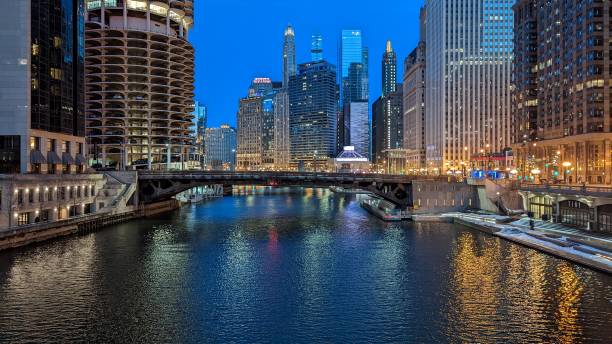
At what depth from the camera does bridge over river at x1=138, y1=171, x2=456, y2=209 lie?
12219 centimetres

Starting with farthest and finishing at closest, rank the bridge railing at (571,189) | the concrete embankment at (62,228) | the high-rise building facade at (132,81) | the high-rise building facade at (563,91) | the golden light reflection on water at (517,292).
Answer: the high-rise building facade at (132,81)
the high-rise building facade at (563,91)
the bridge railing at (571,189)
the concrete embankment at (62,228)
the golden light reflection on water at (517,292)

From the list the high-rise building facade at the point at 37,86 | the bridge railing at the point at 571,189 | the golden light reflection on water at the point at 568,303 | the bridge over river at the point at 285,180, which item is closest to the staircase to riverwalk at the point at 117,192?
the bridge over river at the point at 285,180

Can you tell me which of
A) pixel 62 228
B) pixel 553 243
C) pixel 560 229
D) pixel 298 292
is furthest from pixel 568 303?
pixel 62 228

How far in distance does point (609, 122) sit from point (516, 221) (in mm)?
59009

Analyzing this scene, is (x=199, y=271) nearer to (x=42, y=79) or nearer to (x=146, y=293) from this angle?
(x=146, y=293)

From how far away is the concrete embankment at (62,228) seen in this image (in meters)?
72.6

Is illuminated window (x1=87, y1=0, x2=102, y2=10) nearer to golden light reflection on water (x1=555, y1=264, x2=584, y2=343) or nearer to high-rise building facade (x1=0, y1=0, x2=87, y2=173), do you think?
high-rise building facade (x1=0, y1=0, x2=87, y2=173)

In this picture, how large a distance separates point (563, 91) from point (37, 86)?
458 ft

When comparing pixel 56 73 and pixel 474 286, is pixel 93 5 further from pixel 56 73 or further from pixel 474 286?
pixel 474 286

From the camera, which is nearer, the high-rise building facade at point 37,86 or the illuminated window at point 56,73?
the high-rise building facade at point 37,86

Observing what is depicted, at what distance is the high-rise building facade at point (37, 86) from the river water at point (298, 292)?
1096 inches

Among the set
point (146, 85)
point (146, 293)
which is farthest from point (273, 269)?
point (146, 85)

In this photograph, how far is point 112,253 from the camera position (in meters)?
72.4

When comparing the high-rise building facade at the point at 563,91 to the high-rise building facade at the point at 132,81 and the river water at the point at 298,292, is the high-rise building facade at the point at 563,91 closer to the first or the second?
the river water at the point at 298,292
